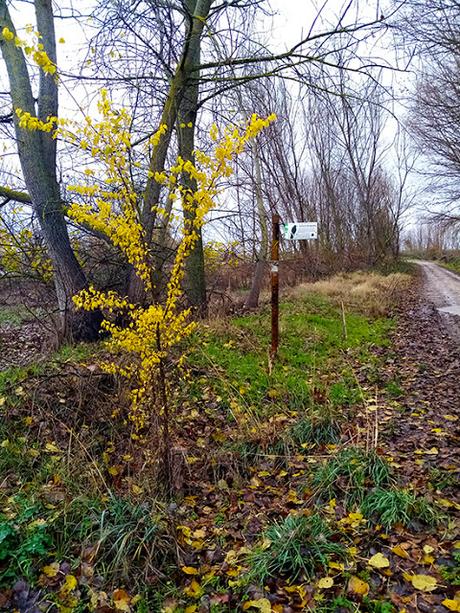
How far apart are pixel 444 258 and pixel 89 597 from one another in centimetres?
4937

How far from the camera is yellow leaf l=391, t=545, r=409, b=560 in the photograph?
2.68 metres

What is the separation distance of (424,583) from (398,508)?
674 mm

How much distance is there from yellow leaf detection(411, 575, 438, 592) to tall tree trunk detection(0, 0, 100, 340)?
228 inches

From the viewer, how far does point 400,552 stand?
2699 mm

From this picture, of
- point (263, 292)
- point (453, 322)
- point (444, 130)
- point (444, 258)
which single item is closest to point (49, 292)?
point (263, 292)

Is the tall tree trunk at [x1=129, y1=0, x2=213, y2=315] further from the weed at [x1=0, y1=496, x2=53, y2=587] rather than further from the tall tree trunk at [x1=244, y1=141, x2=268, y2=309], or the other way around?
the weed at [x1=0, y1=496, x2=53, y2=587]

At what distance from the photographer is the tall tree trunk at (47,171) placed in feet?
21.5

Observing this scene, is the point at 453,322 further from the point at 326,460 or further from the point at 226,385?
the point at 326,460

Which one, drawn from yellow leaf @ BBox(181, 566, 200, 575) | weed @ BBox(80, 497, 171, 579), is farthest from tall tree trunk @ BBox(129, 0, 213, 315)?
yellow leaf @ BBox(181, 566, 200, 575)

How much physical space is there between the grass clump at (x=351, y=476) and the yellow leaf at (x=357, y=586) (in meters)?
0.77

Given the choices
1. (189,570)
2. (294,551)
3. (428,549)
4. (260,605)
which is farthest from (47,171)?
(428,549)

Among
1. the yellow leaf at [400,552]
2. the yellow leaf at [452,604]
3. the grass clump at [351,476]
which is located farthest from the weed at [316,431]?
the yellow leaf at [452,604]

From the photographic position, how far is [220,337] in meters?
7.19

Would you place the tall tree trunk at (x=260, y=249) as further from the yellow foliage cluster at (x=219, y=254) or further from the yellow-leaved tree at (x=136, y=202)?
the yellow-leaved tree at (x=136, y=202)
